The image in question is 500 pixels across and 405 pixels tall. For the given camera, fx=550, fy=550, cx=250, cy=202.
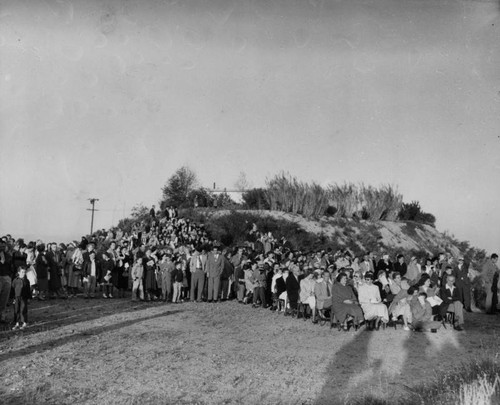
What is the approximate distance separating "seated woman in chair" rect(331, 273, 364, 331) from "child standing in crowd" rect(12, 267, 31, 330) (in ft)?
24.7

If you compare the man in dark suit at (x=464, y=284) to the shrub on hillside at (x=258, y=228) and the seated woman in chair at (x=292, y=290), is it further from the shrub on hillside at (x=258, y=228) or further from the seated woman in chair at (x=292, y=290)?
the shrub on hillside at (x=258, y=228)

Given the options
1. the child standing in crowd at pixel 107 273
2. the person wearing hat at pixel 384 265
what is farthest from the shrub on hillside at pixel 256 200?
the child standing in crowd at pixel 107 273

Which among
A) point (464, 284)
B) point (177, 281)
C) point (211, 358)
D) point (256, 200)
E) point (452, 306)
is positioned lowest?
point (211, 358)

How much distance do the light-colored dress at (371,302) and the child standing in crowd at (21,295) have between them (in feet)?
27.0

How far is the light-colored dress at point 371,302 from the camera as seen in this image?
14.0 meters

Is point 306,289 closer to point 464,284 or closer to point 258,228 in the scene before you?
point 464,284

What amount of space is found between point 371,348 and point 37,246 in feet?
37.0

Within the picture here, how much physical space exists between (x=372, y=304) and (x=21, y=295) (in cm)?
856

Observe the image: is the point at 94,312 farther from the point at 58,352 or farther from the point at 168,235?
the point at 168,235

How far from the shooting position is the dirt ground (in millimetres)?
8211

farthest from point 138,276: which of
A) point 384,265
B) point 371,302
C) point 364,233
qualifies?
point 364,233

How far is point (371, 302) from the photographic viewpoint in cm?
1419

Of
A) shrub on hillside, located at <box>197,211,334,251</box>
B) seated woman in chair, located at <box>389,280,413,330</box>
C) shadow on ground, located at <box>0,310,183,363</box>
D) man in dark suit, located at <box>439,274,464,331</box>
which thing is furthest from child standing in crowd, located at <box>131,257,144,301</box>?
shrub on hillside, located at <box>197,211,334,251</box>

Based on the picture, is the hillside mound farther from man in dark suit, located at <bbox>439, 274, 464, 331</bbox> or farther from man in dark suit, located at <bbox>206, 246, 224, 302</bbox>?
man in dark suit, located at <bbox>439, 274, 464, 331</bbox>
